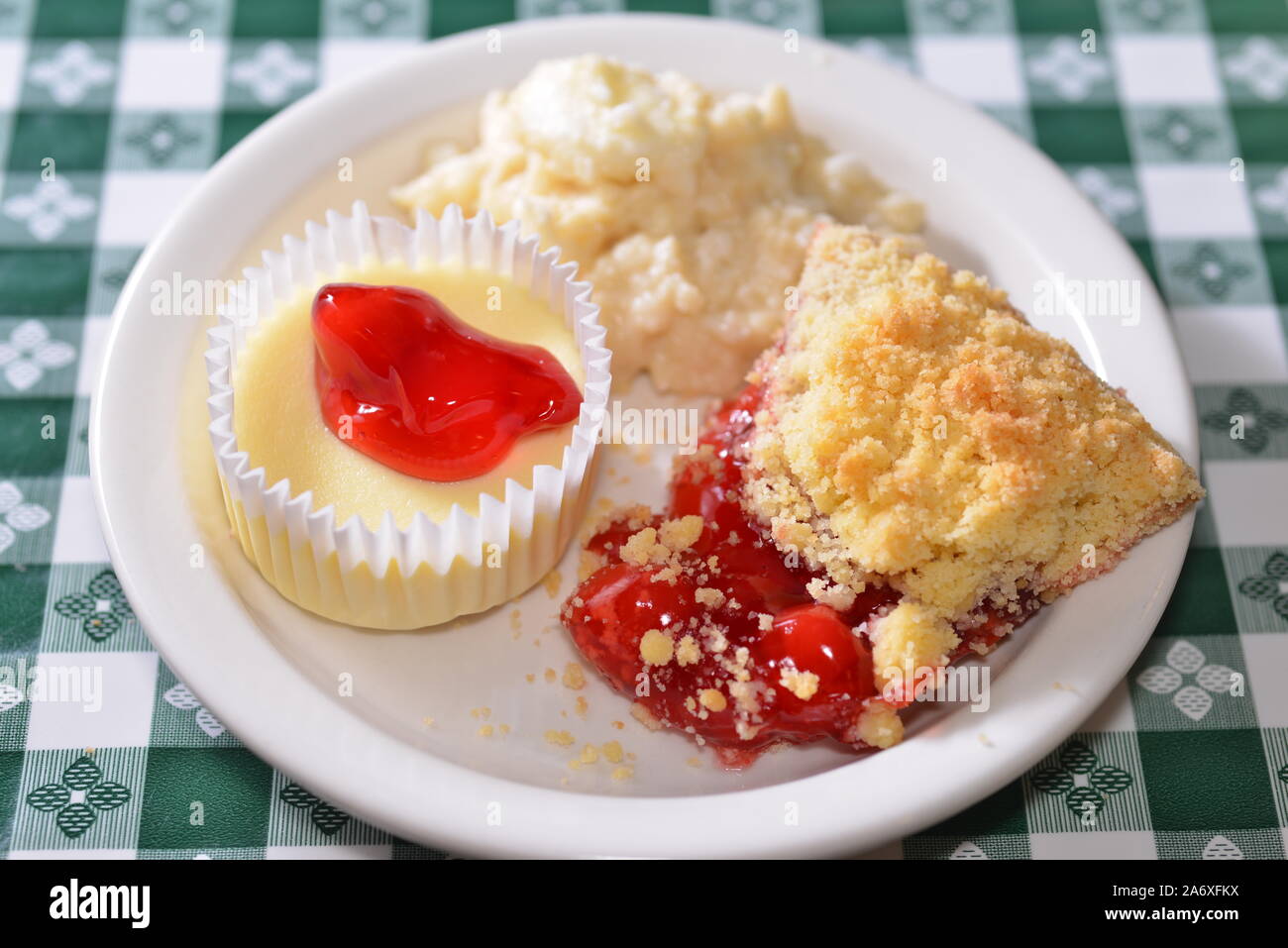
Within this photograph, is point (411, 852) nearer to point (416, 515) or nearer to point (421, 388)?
point (416, 515)

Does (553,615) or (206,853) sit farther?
(553,615)

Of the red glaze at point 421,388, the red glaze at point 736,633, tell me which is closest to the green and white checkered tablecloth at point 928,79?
the red glaze at point 736,633

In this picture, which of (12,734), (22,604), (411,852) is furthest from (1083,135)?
(12,734)

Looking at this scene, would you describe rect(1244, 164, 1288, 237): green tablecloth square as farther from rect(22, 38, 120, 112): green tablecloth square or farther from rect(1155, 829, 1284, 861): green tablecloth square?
rect(22, 38, 120, 112): green tablecloth square

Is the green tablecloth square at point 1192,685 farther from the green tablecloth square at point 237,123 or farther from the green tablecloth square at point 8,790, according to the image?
the green tablecloth square at point 237,123

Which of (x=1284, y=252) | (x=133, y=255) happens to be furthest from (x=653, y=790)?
(x=1284, y=252)

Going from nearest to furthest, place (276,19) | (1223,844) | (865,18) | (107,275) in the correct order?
(1223,844)
(107,275)
(276,19)
(865,18)
